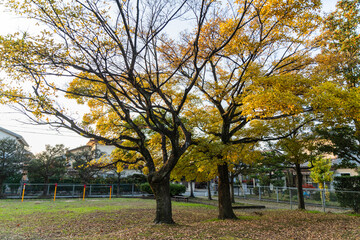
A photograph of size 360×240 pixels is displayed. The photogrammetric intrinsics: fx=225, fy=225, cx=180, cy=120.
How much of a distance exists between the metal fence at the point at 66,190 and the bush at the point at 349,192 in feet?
62.5

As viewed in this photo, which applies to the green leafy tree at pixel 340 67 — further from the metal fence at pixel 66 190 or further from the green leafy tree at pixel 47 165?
the green leafy tree at pixel 47 165

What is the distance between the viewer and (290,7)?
704cm

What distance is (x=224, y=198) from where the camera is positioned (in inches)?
404

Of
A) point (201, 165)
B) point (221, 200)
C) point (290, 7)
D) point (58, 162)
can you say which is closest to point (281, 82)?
point (290, 7)

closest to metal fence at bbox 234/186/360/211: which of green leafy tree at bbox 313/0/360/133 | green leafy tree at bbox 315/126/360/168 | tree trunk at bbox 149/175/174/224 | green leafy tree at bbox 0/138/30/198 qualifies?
green leafy tree at bbox 315/126/360/168

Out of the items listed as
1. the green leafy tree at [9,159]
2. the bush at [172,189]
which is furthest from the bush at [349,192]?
the green leafy tree at [9,159]

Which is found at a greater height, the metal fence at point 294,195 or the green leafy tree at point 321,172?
the green leafy tree at point 321,172

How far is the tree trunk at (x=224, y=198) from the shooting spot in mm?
10102

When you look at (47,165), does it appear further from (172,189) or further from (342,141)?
(342,141)

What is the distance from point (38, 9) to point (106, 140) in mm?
4600

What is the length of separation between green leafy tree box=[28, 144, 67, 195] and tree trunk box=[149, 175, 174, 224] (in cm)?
1854

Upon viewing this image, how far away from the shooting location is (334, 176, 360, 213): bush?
A: 12.2 metres

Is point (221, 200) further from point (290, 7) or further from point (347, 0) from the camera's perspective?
point (347, 0)

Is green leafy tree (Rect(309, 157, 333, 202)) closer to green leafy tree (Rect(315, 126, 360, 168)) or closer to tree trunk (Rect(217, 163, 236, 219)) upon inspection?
green leafy tree (Rect(315, 126, 360, 168))
